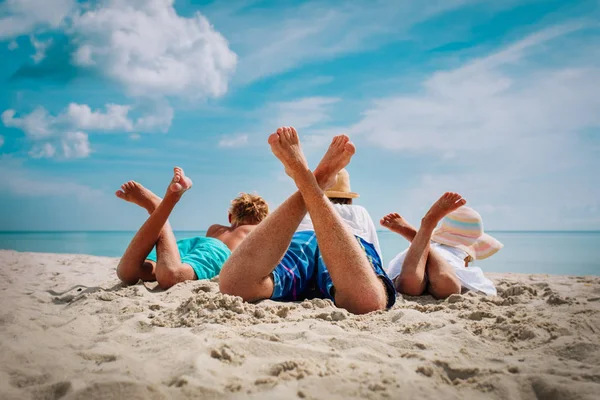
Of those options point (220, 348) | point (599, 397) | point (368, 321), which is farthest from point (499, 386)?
point (220, 348)

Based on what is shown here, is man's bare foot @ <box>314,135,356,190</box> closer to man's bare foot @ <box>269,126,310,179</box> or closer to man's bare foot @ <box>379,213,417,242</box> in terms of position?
man's bare foot @ <box>269,126,310,179</box>

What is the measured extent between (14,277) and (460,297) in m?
4.65

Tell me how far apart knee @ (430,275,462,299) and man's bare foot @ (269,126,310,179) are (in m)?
1.64

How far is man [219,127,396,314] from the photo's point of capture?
2.56 m

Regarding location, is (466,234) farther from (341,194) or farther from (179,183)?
(179,183)

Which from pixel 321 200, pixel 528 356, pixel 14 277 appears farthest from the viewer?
pixel 14 277

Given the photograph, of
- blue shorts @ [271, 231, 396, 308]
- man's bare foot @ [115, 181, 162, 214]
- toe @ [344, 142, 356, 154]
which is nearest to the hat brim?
blue shorts @ [271, 231, 396, 308]

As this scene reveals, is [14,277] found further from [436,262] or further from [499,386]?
[499,386]

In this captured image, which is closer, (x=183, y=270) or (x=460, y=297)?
(x=460, y=297)

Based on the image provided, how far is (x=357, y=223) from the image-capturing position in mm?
3475

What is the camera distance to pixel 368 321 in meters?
2.40

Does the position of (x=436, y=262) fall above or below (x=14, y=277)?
above

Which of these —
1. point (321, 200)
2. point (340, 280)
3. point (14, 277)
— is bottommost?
point (14, 277)

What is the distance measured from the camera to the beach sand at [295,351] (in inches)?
58.6
